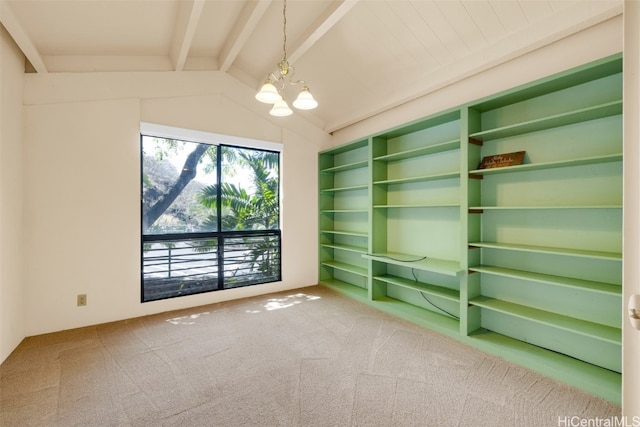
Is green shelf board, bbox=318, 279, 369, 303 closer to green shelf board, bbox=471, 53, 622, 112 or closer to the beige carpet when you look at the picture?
the beige carpet

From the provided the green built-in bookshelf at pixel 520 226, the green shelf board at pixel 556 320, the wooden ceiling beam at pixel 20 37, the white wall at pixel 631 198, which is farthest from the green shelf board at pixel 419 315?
the wooden ceiling beam at pixel 20 37

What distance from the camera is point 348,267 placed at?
169 inches

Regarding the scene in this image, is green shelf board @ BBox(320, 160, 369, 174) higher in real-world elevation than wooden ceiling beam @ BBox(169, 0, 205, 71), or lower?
lower

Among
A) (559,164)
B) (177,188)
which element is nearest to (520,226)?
(559,164)

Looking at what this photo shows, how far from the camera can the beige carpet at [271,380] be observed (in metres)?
1.70

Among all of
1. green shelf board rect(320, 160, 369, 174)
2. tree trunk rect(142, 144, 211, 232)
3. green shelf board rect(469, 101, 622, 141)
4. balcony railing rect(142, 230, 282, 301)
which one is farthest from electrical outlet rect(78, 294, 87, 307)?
green shelf board rect(469, 101, 622, 141)

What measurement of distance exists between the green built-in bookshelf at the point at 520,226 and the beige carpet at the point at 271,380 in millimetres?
398

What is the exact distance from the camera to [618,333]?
1953 millimetres

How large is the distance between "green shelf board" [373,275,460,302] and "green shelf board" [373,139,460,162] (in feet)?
4.96

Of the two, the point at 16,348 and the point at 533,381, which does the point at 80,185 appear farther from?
the point at 533,381

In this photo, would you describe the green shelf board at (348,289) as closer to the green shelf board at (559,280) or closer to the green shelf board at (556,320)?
the green shelf board at (556,320)

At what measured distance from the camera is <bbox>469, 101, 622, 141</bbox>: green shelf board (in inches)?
75.5

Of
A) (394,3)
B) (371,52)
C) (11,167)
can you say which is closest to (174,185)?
(11,167)

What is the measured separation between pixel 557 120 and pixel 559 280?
1222 millimetres
